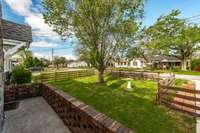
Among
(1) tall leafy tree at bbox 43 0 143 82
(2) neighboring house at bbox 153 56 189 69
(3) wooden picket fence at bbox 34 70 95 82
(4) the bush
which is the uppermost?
(1) tall leafy tree at bbox 43 0 143 82

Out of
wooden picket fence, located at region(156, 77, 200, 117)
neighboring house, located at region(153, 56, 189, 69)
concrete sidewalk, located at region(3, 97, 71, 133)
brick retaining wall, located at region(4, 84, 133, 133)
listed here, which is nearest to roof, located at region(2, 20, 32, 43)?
brick retaining wall, located at region(4, 84, 133, 133)

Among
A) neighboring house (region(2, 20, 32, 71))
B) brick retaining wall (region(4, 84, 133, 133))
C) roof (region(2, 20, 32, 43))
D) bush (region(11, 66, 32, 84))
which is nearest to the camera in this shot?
brick retaining wall (region(4, 84, 133, 133))

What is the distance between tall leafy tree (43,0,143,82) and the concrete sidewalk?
24.1ft

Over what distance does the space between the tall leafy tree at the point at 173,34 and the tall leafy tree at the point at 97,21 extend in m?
14.1

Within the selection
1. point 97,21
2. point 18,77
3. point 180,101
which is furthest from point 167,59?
point 18,77

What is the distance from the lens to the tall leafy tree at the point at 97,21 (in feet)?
35.0

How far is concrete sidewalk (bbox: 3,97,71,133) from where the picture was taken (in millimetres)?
3668

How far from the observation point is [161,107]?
5.95 meters

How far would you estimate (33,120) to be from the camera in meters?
4.20

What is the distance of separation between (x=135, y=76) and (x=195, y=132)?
12.0 meters

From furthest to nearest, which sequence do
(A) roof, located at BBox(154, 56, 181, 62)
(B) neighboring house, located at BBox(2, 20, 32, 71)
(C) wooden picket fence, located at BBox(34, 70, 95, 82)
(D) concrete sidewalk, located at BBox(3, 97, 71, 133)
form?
(A) roof, located at BBox(154, 56, 181, 62), (C) wooden picket fence, located at BBox(34, 70, 95, 82), (B) neighboring house, located at BBox(2, 20, 32, 71), (D) concrete sidewalk, located at BBox(3, 97, 71, 133)

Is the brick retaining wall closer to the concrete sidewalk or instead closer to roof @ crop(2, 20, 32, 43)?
the concrete sidewalk

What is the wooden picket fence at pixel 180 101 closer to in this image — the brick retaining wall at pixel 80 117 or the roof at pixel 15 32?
the brick retaining wall at pixel 80 117

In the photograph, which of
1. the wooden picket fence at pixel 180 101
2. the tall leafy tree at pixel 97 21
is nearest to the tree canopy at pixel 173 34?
the tall leafy tree at pixel 97 21
